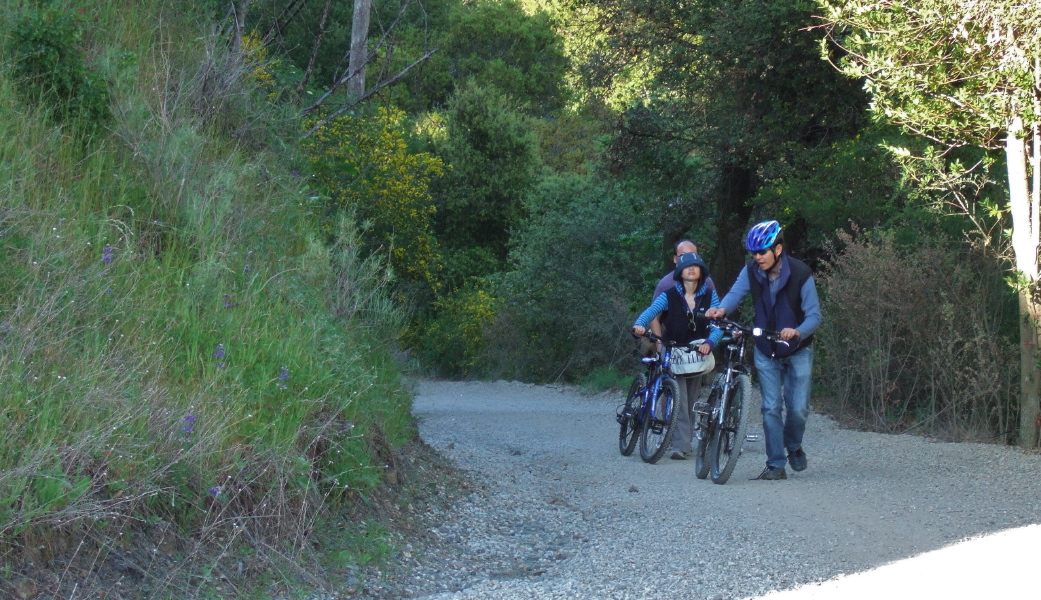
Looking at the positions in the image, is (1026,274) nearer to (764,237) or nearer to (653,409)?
(764,237)

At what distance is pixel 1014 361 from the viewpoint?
1041 cm

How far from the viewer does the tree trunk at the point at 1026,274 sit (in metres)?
9.21

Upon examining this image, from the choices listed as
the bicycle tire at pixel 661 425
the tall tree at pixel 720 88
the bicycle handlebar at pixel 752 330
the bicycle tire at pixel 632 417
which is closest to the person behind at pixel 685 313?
the bicycle tire at pixel 661 425

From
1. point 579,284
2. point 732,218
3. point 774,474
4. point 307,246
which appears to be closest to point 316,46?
point 307,246

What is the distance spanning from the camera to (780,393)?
8.22m

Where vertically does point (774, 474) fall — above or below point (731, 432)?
below

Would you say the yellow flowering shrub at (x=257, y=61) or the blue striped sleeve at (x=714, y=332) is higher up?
the yellow flowering shrub at (x=257, y=61)

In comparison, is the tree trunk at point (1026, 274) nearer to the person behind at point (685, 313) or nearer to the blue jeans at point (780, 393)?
the blue jeans at point (780, 393)

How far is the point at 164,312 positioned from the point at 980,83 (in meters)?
7.20

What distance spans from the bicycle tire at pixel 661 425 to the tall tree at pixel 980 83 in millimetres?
3152

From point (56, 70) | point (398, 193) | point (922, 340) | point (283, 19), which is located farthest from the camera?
point (398, 193)

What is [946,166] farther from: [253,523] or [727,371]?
[253,523]

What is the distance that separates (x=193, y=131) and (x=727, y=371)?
14.9ft

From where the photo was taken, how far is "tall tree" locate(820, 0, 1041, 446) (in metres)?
8.83
